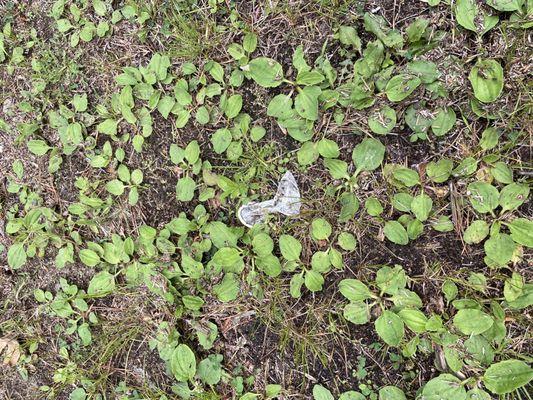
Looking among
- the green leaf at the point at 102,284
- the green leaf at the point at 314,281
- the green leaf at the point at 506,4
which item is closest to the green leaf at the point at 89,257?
the green leaf at the point at 102,284

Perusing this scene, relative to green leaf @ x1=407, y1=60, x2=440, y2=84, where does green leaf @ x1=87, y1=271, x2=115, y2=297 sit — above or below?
below

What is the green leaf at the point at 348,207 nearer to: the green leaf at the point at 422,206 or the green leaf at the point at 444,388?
→ the green leaf at the point at 422,206

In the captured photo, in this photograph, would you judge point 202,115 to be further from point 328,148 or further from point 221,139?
point 328,148

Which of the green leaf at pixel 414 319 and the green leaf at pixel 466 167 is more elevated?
the green leaf at pixel 466 167

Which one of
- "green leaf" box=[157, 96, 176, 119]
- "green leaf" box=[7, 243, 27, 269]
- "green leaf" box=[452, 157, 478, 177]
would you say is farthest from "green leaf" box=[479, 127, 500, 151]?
"green leaf" box=[7, 243, 27, 269]

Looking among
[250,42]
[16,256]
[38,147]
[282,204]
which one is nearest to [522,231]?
[282,204]

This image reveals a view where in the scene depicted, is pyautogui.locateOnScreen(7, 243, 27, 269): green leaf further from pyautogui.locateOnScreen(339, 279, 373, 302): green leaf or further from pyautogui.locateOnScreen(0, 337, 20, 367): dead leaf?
pyautogui.locateOnScreen(339, 279, 373, 302): green leaf
